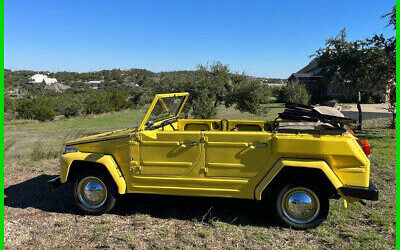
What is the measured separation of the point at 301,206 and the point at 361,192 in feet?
2.40

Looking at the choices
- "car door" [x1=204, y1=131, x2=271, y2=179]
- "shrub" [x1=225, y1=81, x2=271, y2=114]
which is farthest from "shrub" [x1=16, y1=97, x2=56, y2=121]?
"car door" [x1=204, y1=131, x2=271, y2=179]

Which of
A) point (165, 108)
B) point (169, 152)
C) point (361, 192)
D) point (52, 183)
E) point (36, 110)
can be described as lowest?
point (52, 183)

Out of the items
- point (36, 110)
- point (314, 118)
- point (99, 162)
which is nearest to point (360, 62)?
point (314, 118)

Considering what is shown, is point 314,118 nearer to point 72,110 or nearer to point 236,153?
point 236,153

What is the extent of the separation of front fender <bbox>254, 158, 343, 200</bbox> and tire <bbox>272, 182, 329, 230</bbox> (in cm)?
27

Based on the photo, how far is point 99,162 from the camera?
4.59 meters

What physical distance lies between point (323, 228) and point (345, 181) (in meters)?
0.72

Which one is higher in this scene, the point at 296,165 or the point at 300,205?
the point at 296,165

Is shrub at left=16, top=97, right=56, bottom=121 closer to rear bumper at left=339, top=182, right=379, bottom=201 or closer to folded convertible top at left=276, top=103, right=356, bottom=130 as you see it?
folded convertible top at left=276, top=103, right=356, bottom=130

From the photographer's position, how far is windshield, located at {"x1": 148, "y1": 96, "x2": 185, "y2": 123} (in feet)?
16.3

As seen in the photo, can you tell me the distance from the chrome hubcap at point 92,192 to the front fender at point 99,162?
10.9 inches

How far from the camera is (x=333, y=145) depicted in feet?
12.9

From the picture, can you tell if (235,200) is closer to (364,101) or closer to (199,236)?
(199,236)

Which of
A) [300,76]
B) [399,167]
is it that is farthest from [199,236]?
[300,76]
